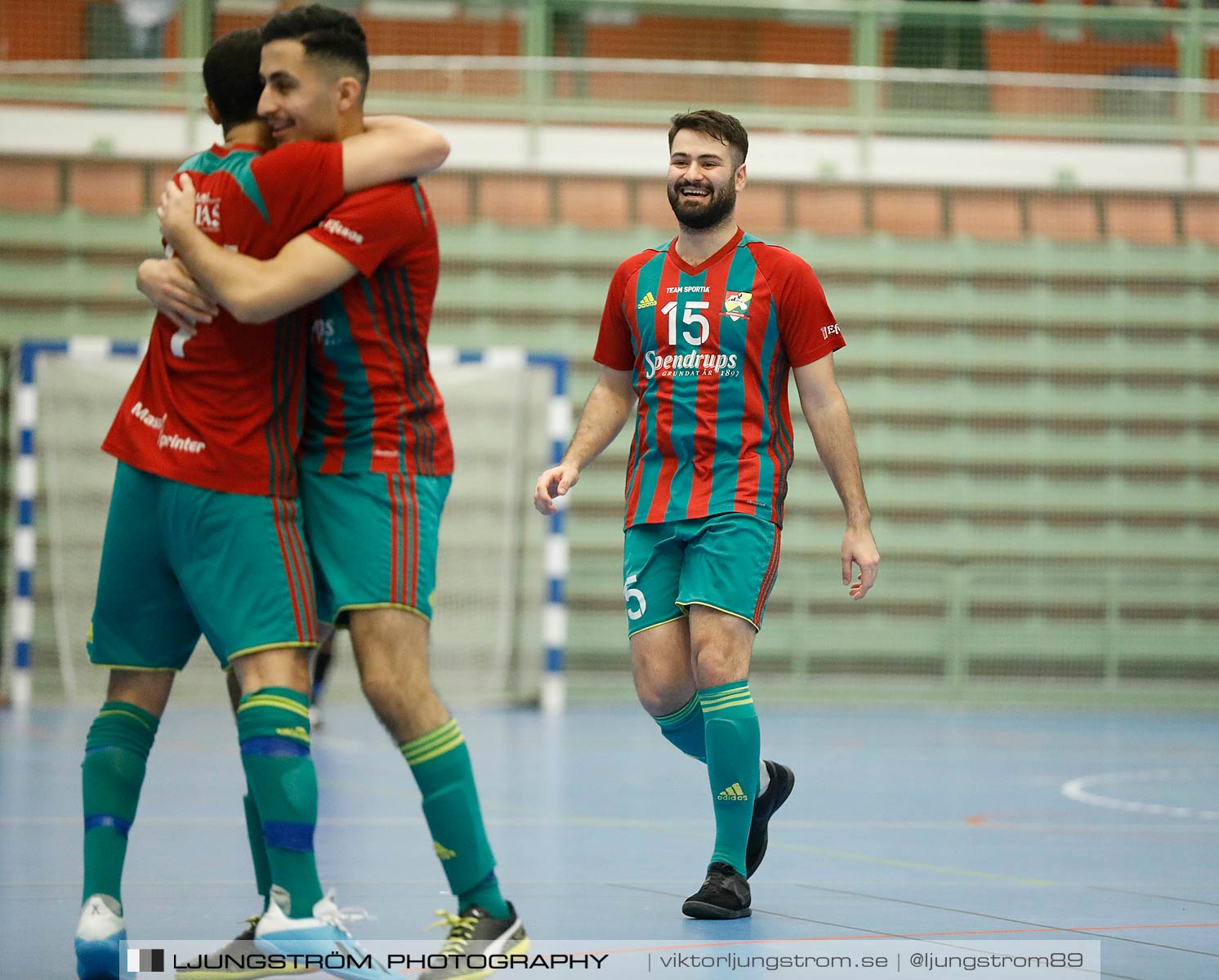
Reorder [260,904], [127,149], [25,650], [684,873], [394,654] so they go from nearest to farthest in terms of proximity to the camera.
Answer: [394,654], [260,904], [684,873], [25,650], [127,149]

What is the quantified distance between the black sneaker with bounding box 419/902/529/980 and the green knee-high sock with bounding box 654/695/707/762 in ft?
4.27

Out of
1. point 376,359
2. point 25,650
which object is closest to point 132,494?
point 376,359

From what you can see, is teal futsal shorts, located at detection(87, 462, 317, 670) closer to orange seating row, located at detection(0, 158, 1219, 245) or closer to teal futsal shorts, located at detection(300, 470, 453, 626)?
teal futsal shorts, located at detection(300, 470, 453, 626)

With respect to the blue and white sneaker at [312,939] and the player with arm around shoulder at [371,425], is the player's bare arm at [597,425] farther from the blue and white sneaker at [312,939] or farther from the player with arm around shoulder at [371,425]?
the blue and white sneaker at [312,939]

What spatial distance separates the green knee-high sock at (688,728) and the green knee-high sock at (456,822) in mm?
1270

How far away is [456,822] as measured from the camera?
3.10 m

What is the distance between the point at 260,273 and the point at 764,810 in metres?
2.05

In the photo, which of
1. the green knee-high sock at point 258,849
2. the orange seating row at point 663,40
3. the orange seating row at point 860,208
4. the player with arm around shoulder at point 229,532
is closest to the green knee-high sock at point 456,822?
the player with arm around shoulder at point 229,532

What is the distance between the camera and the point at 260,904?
13.3 feet

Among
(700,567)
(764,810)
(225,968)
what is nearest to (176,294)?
(225,968)

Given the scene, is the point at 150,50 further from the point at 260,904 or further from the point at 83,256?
the point at 260,904

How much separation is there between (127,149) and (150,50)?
722 millimetres

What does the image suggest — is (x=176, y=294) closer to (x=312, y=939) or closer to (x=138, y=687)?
(x=138, y=687)

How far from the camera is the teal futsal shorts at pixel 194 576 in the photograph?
3.05m
